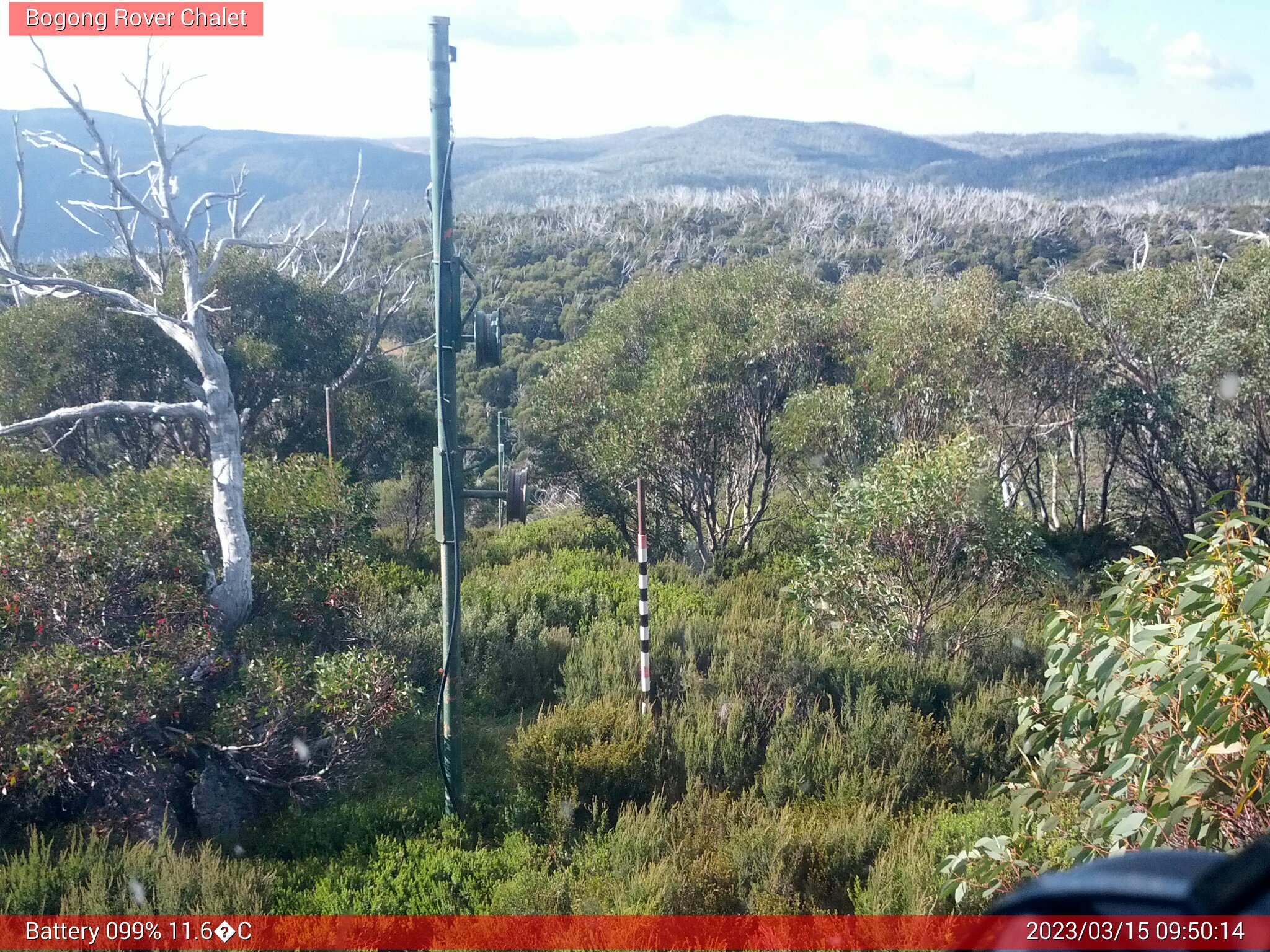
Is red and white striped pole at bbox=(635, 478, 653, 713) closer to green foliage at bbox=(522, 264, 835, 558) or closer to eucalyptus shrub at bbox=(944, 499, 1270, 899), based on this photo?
eucalyptus shrub at bbox=(944, 499, 1270, 899)

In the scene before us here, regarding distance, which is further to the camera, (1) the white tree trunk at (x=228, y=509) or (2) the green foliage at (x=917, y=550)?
(2) the green foliage at (x=917, y=550)

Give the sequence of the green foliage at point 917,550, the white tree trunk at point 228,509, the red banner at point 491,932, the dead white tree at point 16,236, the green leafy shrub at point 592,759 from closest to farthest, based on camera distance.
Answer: the red banner at point 491,932 → the green leafy shrub at point 592,759 → the white tree trunk at point 228,509 → the green foliage at point 917,550 → the dead white tree at point 16,236

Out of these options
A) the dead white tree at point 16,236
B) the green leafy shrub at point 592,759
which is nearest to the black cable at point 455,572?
the green leafy shrub at point 592,759

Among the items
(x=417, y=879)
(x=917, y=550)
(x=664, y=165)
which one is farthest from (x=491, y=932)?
(x=664, y=165)

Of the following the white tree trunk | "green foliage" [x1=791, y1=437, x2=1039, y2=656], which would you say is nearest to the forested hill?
"green foliage" [x1=791, y1=437, x2=1039, y2=656]

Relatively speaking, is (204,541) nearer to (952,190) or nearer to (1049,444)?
(1049,444)

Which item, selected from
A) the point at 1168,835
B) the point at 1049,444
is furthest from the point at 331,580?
the point at 1049,444

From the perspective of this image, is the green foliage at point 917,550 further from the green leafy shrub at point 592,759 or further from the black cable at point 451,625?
the black cable at point 451,625
